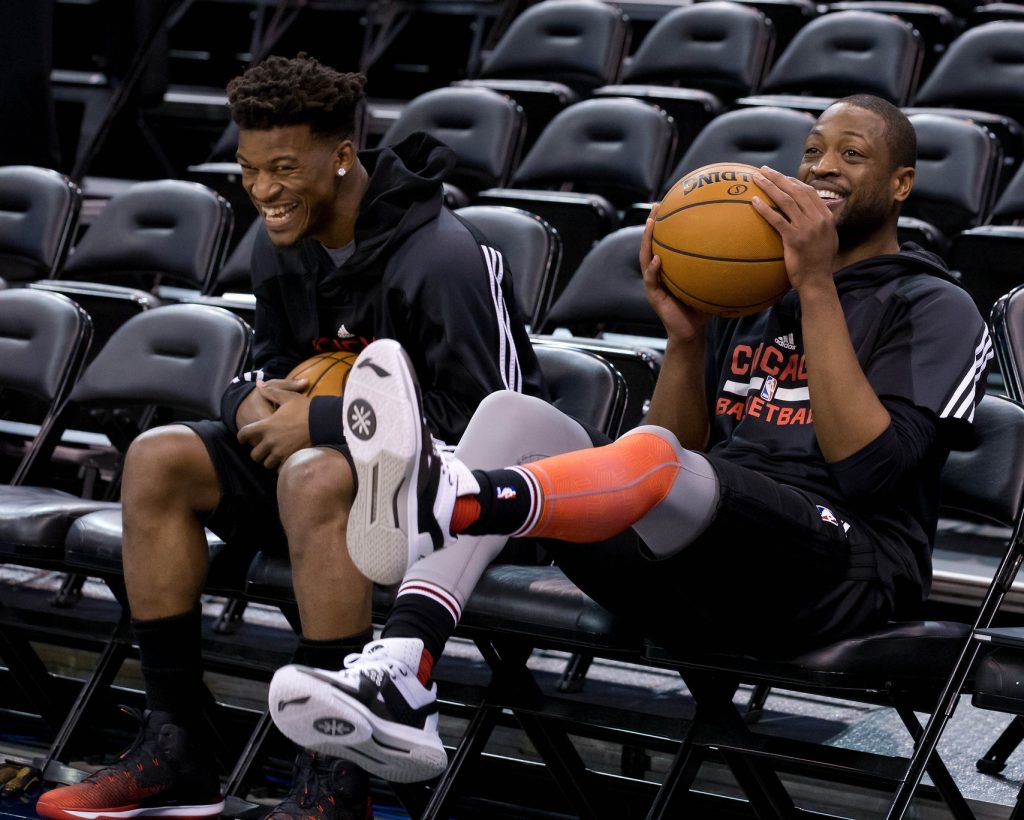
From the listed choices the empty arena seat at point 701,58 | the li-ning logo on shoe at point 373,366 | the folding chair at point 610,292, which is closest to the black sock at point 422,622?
the li-ning logo on shoe at point 373,366

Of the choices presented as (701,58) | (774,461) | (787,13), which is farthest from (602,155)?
(774,461)

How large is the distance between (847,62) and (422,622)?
12.9ft

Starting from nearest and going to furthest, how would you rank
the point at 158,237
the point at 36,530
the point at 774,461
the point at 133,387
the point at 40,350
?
the point at 774,461
the point at 36,530
the point at 133,387
the point at 40,350
the point at 158,237

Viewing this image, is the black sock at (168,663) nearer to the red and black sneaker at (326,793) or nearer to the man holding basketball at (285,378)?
the man holding basketball at (285,378)

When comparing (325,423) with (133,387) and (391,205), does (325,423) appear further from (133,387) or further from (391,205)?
(133,387)

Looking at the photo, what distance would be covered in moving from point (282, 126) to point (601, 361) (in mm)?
782

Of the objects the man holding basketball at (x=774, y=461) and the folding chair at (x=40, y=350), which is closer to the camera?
Answer: the man holding basketball at (x=774, y=461)

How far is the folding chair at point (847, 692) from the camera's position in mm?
2246

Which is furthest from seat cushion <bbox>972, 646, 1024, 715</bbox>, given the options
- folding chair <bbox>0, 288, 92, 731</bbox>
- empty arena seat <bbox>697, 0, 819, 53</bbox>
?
empty arena seat <bbox>697, 0, 819, 53</bbox>

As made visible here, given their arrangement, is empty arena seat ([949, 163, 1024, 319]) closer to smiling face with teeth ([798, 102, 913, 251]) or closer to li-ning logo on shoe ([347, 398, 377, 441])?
Answer: smiling face with teeth ([798, 102, 913, 251])

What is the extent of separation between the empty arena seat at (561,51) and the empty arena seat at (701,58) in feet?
0.35

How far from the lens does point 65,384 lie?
3500 millimetres

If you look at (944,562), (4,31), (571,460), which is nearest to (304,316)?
(571,460)

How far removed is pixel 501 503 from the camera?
2.06 meters
